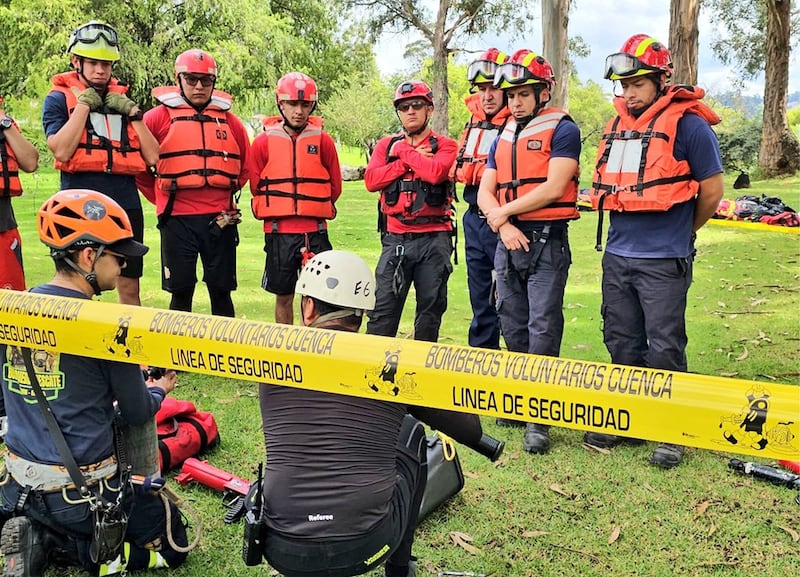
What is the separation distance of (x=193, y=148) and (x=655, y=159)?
372 centimetres

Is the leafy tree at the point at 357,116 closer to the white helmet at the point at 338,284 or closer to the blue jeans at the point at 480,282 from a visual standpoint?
the blue jeans at the point at 480,282

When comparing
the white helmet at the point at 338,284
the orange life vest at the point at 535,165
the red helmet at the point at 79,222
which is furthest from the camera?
the orange life vest at the point at 535,165

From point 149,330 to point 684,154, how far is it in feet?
11.7

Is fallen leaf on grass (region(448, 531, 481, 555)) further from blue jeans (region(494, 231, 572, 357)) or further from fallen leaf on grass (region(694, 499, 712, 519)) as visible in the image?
blue jeans (region(494, 231, 572, 357))

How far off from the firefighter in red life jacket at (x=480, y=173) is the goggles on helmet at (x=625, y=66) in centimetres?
122

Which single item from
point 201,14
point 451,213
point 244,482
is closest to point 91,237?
point 244,482

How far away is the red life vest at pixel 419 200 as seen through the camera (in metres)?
5.94

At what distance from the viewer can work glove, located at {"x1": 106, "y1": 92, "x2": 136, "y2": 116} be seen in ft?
19.0

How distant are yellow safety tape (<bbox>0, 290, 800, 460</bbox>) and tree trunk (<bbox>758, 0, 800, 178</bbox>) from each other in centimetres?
2466

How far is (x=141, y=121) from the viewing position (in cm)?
591

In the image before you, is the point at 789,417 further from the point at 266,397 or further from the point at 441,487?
the point at 441,487

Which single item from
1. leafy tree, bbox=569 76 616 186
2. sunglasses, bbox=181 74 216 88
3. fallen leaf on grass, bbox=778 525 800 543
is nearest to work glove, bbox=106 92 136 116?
sunglasses, bbox=181 74 216 88

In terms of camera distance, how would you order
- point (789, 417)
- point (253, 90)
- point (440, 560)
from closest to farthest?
1. point (789, 417)
2. point (440, 560)
3. point (253, 90)

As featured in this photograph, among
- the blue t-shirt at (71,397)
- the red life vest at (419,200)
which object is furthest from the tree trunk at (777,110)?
the blue t-shirt at (71,397)
